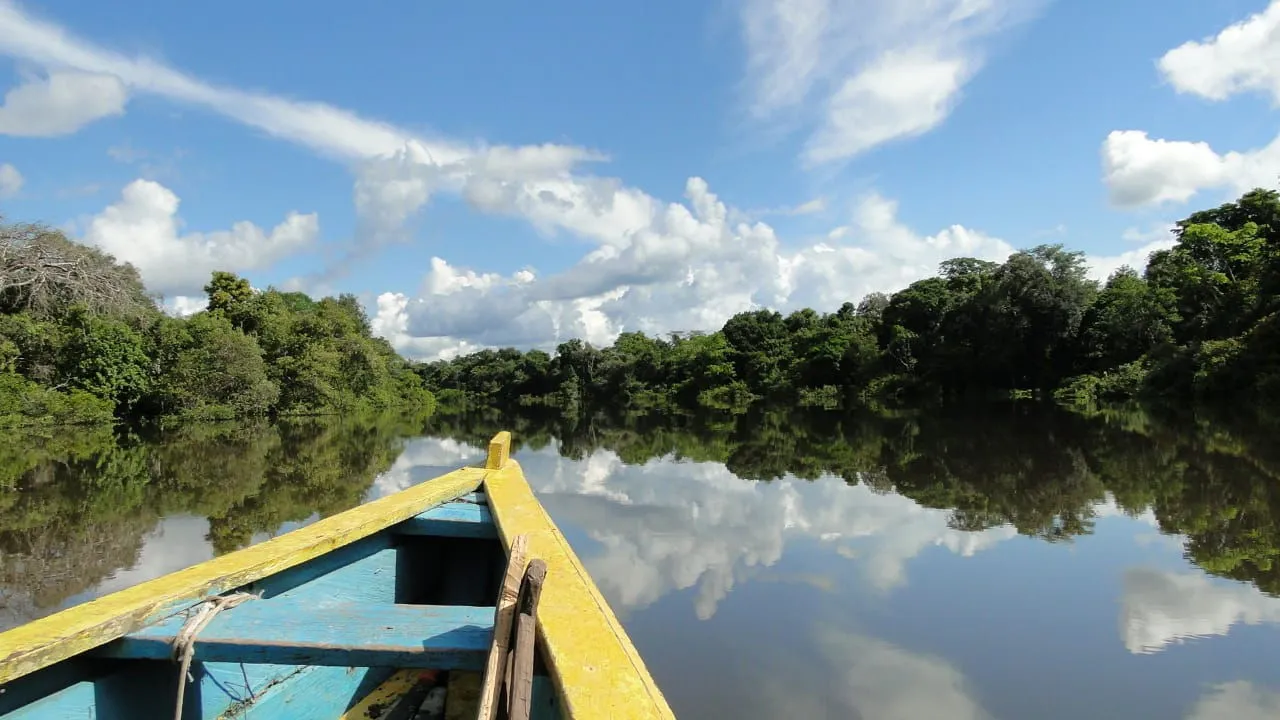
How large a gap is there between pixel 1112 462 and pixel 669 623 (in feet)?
31.1

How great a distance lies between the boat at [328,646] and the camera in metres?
1.39

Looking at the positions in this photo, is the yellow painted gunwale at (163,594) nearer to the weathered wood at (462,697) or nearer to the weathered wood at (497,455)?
the weathered wood at (462,697)

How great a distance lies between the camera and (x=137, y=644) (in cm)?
167

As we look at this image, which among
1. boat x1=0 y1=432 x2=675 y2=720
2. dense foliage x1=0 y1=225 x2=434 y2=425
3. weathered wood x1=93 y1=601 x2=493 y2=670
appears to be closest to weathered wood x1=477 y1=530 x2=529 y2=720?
A: boat x1=0 y1=432 x2=675 y2=720

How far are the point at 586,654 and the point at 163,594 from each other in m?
1.20

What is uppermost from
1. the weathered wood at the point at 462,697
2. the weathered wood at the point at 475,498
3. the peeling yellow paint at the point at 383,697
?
the weathered wood at the point at 475,498

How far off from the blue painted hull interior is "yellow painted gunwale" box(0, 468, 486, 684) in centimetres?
7

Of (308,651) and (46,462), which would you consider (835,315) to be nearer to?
(46,462)

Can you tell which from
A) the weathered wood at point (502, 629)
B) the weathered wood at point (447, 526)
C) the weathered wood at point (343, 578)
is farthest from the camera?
the weathered wood at point (447, 526)

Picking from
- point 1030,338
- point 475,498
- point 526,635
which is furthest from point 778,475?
point 1030,338

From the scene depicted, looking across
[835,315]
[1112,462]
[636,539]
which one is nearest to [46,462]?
[636,539]

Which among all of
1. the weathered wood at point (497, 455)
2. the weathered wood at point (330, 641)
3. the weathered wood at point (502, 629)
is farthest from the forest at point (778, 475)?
the weathered wood at point (502, 629)

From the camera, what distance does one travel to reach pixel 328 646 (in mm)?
1616

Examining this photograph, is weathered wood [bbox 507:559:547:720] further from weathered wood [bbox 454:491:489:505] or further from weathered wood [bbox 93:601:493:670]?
weathered wood [bbox 454:491:489:505]
